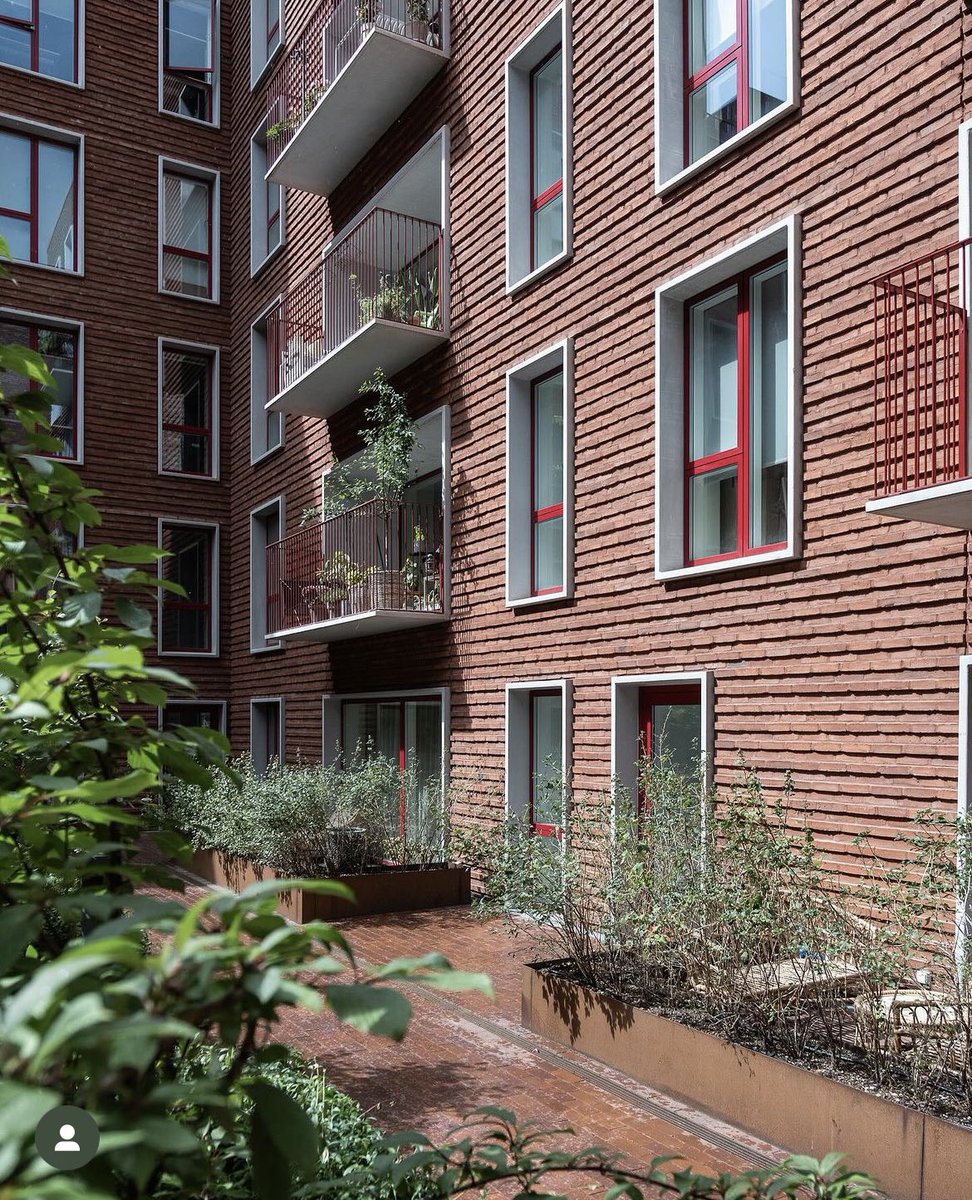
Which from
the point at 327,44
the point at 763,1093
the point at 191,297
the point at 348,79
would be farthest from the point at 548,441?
the point at 191,297

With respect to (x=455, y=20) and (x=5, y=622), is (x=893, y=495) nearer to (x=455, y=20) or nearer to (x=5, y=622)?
(x=5, y=622)

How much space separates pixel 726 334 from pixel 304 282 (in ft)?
25.9

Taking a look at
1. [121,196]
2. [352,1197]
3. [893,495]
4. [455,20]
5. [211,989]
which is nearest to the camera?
[211,989]

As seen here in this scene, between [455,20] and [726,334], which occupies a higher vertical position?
[455,20]

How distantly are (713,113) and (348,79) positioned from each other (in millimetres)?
5656

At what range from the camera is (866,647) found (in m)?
6.85

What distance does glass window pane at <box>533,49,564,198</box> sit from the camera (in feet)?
35.6

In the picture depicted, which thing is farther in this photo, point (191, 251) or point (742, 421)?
point (191, 251)

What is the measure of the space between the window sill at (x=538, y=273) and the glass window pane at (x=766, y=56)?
221cm

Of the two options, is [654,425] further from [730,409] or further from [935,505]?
[935,505]

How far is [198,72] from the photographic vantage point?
65.4ft

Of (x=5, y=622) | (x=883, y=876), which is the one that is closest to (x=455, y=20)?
(x=883, y=876)

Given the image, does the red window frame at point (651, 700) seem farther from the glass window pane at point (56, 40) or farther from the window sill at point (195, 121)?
the glass window pane at point (56, 40)

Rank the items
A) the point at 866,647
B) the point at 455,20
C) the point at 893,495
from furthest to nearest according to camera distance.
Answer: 1. the point at 455,20
2. the point at 866,647
3. the point at 893,495
